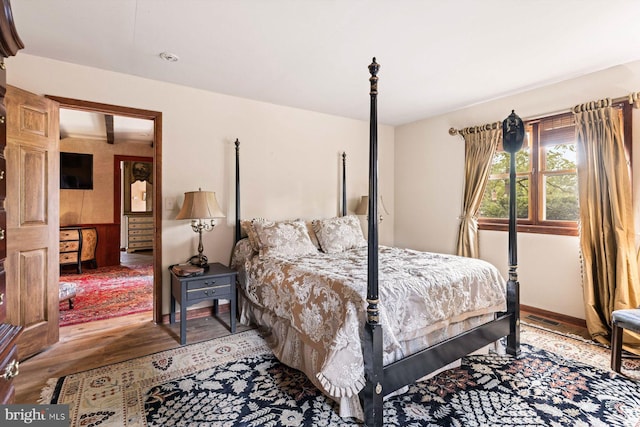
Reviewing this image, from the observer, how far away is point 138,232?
7844 mm

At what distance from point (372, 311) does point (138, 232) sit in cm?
784

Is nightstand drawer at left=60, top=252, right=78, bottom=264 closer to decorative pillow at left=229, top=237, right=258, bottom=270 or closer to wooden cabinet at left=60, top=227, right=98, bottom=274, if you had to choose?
wooden cabinet at left=60, top=227, right=98, bottom=274

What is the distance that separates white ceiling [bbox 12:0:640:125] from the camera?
6.64ft

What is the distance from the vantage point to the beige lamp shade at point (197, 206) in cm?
303

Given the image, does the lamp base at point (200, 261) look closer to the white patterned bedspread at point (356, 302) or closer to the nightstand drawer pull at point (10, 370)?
the white patterned bedspread at point (356, 302)

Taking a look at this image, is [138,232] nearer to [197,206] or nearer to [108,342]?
[108,342]

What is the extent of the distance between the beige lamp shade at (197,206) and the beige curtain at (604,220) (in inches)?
141

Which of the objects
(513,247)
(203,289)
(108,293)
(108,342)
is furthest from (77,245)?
(513,247)

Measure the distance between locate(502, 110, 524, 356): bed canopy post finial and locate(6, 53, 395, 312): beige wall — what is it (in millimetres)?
1431

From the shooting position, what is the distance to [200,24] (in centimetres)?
221

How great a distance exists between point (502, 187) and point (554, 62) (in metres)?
1.47

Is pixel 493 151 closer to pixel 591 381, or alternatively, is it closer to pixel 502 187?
pixel 502 187

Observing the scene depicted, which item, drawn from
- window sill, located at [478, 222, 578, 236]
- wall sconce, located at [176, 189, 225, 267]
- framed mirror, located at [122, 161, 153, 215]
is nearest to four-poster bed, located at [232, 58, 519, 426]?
wall sconce, located at [176, 189, 225, 267]

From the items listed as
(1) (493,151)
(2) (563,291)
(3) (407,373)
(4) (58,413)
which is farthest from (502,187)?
(4) (58,413)
